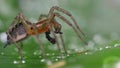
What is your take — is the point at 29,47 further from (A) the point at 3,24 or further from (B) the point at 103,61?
(B) the point at 103,61

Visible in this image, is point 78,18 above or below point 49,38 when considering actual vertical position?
above

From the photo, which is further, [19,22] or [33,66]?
[19,22]

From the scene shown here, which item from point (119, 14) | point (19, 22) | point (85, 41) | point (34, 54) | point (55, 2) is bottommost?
point (34, 54)

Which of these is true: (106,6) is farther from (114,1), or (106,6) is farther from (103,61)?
(103,61)

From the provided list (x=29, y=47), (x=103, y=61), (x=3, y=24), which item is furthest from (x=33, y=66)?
(x=3, y=24)

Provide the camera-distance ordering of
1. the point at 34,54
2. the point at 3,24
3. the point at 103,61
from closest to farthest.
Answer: the point at 103,61
the point at 34,54
the point at 3,24

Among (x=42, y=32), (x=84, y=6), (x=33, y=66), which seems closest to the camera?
(x=33, y=66)

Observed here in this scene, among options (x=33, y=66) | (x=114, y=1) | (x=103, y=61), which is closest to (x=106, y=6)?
(x=114, y=1)

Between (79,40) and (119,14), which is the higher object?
(119,14)

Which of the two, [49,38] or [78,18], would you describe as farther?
[78,18]
